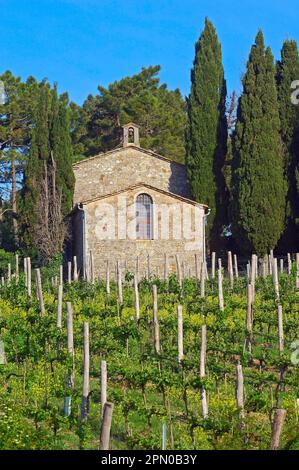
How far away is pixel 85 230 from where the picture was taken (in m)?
28.4

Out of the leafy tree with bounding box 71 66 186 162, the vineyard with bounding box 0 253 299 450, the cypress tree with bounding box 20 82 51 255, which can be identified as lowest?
the vineyard with bounding box 0 253 299 450

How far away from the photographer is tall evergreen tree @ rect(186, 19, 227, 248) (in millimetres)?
31203

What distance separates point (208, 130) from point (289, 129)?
128 inches

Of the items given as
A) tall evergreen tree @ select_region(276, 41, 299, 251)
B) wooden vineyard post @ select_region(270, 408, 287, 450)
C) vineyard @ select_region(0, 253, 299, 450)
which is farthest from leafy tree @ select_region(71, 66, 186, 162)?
wooden vineyard post @ select_region(270, 408, 287, 450)

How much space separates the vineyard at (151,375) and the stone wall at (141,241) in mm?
9492

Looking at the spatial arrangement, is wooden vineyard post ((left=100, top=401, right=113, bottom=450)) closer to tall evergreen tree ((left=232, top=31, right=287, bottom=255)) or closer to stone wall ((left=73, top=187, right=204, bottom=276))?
stone wall ((left=73, top=187, right=204, bottom=276))

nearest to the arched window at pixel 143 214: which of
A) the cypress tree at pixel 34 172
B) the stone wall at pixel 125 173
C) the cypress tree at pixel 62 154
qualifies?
the cypress tree at pixel 62 154

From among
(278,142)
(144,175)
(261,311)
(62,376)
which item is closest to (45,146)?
(144,175)

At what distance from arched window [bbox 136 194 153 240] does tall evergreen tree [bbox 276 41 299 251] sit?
17.7 feet

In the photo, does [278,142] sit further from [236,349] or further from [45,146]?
[236,349]

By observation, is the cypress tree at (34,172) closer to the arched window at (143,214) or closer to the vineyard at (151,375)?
the arched window at (143,214)

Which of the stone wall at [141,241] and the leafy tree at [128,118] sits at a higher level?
the leafy tree at [128,118]

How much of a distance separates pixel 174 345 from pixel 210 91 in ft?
64.1

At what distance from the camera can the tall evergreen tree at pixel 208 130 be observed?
31.2 meters
